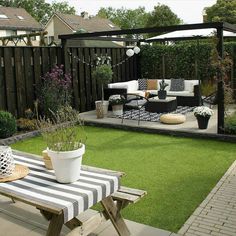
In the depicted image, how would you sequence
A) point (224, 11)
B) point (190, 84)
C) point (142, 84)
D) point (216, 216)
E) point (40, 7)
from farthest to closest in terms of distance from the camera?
point (40, 7), point (224, 11), point (142, 84), point (190, 84), point (216, 216)

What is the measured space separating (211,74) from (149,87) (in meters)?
2.29

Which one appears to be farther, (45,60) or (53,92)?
(45,60)

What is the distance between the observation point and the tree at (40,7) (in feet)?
172

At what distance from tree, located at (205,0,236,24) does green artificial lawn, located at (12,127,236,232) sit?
2551 cm

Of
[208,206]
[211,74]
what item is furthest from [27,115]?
[211,74]

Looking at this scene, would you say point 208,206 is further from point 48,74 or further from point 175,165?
point 48,74

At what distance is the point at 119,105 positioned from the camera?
9.97 metres

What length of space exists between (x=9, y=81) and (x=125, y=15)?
60248 millimetres

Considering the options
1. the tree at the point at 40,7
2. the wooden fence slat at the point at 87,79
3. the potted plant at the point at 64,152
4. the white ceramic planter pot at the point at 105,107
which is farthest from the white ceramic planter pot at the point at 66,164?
the tree at the point at 40,7

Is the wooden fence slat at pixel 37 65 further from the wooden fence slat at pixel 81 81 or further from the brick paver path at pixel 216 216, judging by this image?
the brick paver path at pixel 216 216

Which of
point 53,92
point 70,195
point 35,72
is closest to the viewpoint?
point 70,195

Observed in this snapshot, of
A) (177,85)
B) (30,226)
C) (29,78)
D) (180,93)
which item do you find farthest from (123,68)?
(30,226)

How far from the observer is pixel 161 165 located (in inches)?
232

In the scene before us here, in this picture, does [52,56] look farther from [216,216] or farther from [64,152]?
[64,152]
